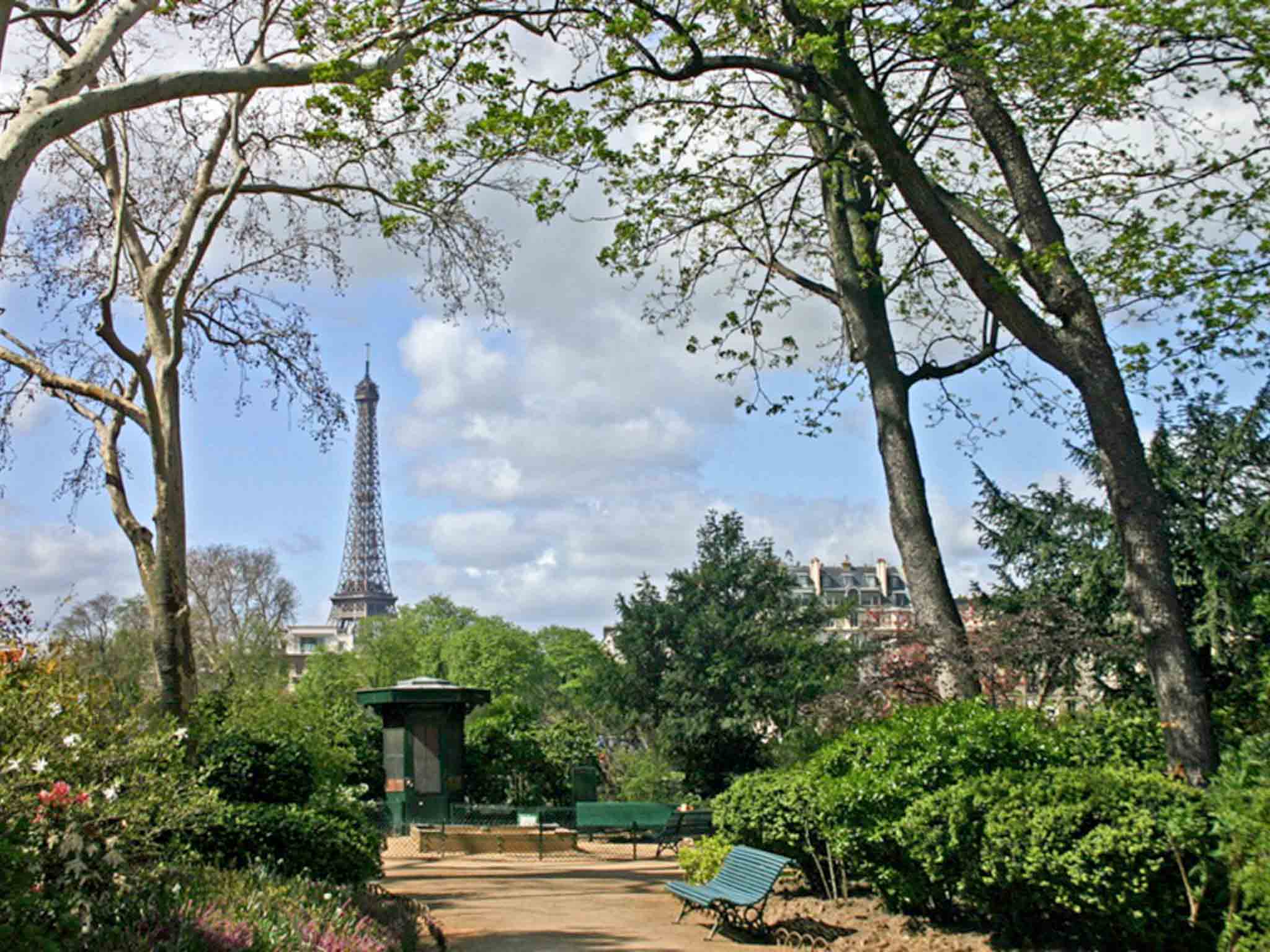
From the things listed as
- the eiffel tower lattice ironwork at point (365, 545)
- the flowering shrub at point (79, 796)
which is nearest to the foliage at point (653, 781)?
the flowering shrub at point (79, 796)

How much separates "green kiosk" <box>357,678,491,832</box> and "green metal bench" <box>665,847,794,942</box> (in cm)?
1316

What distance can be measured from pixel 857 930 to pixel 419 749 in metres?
15.1

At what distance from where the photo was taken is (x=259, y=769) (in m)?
14.1

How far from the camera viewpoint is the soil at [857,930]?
10.7m

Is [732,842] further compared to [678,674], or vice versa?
[678,674]

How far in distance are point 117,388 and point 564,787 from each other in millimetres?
15193

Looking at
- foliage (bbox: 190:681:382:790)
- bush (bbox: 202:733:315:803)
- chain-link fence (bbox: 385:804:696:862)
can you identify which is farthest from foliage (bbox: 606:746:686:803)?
bush (bbox: 202:733:315:803)

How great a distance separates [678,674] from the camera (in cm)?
2830

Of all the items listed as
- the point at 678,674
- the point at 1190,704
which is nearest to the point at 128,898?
the point at 1190,704

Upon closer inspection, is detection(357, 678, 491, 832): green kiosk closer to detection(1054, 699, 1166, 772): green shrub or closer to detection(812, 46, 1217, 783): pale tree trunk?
detection(1054, 699, 1166, 772): green shrub

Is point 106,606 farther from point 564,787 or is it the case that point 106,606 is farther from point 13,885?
point 13,885

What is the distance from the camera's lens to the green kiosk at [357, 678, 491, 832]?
82.7ft

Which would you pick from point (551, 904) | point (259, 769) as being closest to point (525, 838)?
point (551, 904)

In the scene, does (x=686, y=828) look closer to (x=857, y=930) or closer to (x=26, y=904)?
(x=857, y=930)
